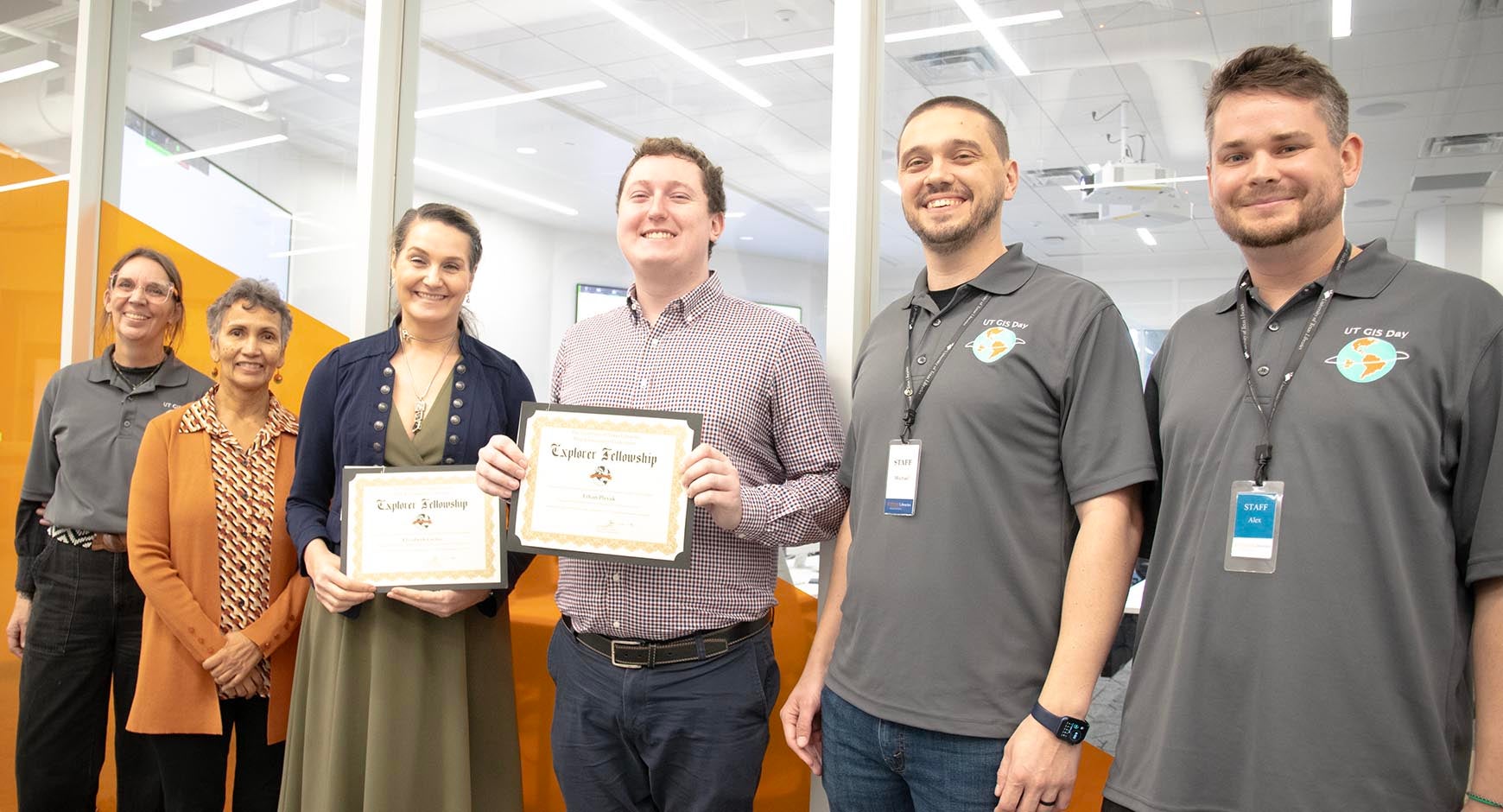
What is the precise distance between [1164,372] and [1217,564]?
0.36 meters

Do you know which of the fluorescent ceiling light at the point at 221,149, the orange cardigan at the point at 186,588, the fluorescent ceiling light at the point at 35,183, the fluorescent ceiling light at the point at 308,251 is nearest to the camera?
the orange cardigan at the point at 186,588

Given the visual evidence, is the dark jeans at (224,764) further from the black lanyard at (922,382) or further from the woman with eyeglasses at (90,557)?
the black lanyard at (922,382)

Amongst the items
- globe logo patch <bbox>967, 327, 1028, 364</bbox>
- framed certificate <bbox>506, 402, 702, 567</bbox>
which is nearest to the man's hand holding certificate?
framed certificate <bbox>506, 402, 702, 567</bbox>

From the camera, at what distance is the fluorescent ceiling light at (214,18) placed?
12.3ft

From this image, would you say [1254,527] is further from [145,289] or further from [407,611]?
[145,289]

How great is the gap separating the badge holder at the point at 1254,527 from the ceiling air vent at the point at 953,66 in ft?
4.15

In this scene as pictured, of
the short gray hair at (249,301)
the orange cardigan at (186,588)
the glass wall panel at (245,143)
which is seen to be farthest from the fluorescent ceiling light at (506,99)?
the orange cardigan at (186,588)

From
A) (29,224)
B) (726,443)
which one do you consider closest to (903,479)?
(726,443)

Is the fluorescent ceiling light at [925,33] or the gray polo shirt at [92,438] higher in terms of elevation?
the fluorescent ceiling light at [925,33]

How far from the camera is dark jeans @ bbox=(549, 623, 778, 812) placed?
1.89m

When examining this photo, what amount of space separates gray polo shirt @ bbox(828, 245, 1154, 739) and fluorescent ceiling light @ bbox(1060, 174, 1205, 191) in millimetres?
518

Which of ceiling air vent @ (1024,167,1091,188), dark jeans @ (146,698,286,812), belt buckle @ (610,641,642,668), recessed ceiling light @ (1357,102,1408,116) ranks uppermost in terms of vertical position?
recessed ceiling light @ (1357,102,1408,116)

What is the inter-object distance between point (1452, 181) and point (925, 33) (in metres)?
1.18

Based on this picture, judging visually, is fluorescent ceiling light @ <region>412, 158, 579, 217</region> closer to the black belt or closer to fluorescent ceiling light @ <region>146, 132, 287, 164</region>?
fluorescent ceiling light @ <region>146, 132, 287, 164</region>
